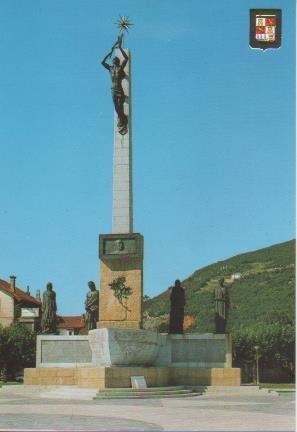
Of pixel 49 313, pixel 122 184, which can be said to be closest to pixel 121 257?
pixel 122 184

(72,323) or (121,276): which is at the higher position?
(121,276)

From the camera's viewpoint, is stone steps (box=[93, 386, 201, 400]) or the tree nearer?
stone steps (box=[93, 386, 201, 400])

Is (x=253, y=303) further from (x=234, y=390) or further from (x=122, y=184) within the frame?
(x=234, y=390)

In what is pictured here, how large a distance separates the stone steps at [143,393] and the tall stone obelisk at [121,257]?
12.2ft

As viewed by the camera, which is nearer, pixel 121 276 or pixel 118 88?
pixel 121 276

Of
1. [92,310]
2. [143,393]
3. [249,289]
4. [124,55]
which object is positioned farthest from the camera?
[249,289]

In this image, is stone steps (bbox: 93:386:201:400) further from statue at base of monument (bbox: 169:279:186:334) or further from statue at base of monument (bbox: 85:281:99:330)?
statue at base of monument (bbox: 85:281:99:330)

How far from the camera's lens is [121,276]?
26.6 meters

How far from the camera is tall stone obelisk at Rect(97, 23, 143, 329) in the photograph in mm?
26406

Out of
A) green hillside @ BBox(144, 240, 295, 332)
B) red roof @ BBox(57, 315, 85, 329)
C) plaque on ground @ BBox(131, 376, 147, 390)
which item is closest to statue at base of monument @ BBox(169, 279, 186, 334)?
plaque on ground @ BBox(131, 376, 147, 390)

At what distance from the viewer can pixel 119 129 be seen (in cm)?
2772

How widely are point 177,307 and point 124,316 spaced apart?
2.37 m

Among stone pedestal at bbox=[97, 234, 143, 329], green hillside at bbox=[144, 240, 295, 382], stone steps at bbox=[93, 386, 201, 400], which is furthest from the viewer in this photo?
green hillside at bbox=[144, 240, 295, 382]

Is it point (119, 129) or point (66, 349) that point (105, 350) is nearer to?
point (66, 349)
